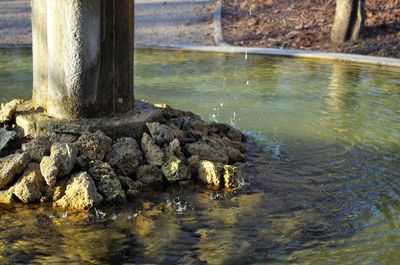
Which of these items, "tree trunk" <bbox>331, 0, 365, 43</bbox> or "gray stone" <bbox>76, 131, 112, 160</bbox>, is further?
"tree trunk" <bbox>331, 0, 365, 43</bbox>

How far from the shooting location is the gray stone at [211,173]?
6.00m

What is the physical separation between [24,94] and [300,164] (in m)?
4.34

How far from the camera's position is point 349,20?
49.2ft

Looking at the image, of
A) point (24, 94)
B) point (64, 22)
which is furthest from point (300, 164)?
point (24, 94)

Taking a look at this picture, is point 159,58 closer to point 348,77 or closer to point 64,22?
point 348,77

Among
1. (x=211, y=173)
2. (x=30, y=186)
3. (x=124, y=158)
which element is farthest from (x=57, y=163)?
(x=211, y=173)

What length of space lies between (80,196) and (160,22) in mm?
13296

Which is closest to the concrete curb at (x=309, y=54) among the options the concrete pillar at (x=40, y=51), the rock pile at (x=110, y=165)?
the rock pile at (x=110, y=165)

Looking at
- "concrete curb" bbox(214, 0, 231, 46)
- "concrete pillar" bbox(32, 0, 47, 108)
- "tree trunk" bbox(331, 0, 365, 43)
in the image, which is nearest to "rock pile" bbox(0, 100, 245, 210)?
"concrete pillar" bbox(32, 0, 47, 108)

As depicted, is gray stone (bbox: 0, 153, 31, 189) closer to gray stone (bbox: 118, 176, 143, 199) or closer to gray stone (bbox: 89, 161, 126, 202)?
gray stone (bbox: 89, 161, 126, 202)

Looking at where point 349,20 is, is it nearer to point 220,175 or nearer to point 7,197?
point 220,175

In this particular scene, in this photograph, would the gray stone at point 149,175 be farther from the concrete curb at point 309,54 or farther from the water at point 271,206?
the concrete curb at point 309,54

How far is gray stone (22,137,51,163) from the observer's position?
18.9ft

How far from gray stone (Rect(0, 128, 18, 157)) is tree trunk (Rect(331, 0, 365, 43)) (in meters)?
10.3
